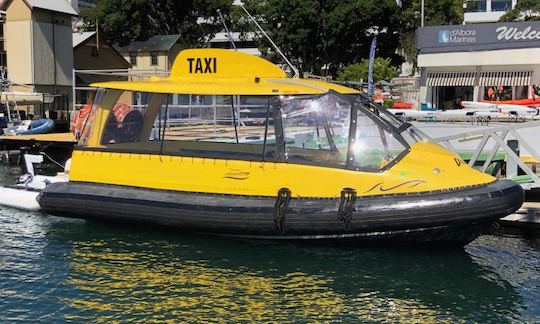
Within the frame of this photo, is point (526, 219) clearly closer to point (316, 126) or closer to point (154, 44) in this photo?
point (316, 126)

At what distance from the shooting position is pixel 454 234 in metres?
9.36

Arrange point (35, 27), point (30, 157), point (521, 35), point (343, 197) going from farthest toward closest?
point (35, 27), point (521, 35), point (30, 157), point (343, 197)

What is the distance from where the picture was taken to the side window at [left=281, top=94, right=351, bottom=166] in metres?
9.70

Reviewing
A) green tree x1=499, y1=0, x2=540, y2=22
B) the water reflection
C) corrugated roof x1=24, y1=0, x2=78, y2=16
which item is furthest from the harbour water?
green tree x1=499, y1=0, x2=540, y2=22

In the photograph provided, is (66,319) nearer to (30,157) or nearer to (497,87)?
(30,157)

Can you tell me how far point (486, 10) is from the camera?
8056cm

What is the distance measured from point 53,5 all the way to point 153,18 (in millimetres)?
22061

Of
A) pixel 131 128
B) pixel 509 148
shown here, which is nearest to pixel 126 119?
pixel 131 128

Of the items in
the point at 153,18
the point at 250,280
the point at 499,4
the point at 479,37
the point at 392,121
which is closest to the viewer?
the point at 250,280

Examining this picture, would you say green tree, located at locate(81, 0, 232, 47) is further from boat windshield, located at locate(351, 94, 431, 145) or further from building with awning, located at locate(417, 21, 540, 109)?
boat windshield, located at locate(351, 94, 431, 145)

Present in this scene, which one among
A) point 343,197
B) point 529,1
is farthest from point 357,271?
point 529,1

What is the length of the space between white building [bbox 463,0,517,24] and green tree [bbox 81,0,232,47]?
111ft

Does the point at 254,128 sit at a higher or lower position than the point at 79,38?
lower

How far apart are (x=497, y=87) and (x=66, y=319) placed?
1224 inches
